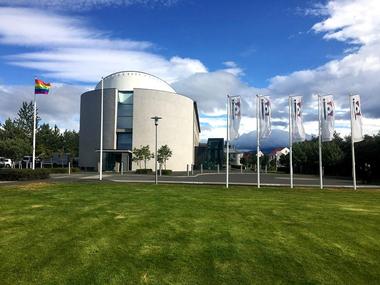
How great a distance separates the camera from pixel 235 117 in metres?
25.8

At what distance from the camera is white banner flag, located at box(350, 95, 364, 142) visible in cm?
2691

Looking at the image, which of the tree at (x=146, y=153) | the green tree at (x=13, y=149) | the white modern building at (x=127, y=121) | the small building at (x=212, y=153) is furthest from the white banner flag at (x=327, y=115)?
the small building at (x=212, y=153)

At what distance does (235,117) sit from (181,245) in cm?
1811

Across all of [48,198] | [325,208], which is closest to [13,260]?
[48,198]

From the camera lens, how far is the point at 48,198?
45.3 feet

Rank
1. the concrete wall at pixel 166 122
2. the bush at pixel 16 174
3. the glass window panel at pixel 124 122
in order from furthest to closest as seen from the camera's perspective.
A: the glass window panel at pixel 124 122 → the concrete wall at pixel 166 122 → the bush at pixel 16 174

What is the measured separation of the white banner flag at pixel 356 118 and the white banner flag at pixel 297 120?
3.46 meters

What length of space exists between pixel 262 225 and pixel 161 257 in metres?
3.60

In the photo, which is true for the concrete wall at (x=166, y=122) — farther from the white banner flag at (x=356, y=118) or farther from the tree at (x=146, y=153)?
the white banner flag at (x=356, y=118)

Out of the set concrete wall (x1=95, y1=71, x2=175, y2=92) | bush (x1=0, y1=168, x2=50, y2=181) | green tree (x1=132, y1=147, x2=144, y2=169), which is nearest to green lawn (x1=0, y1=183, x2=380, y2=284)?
bush (x1=0, y1=168, x2=50, y2=181)

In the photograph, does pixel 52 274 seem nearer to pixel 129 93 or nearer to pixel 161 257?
pixel 161 257

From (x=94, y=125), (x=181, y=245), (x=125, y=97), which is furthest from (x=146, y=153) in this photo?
→ (x=181, y=245)

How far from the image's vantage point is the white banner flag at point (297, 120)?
1047 inches

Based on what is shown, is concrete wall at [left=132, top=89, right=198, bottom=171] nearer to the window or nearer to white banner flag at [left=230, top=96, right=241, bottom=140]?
the window
